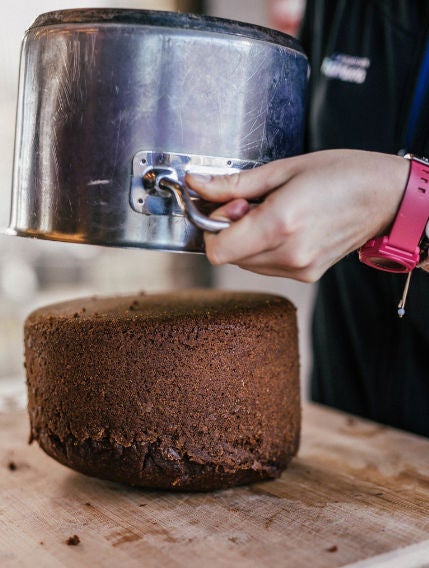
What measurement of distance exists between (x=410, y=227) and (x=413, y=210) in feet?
0.06

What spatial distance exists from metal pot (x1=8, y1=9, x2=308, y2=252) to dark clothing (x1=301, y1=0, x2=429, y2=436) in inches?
16.8

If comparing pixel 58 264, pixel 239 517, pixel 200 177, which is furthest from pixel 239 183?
pixel 58 264

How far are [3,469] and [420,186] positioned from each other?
2.22ft

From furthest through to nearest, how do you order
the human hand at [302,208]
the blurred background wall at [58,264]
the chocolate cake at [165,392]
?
1. the blurred background wall at [58,264]
2. the chocolate cake at [165,392]
3. the human hand at [302,208]

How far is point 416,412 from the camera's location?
1155mm

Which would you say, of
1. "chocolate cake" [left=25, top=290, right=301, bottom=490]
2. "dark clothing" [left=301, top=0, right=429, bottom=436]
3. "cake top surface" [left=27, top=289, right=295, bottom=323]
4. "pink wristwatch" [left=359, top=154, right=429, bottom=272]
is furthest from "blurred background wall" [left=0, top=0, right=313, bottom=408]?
"pink wristwatch" [left=359, top=154, right=429, bottom=272]

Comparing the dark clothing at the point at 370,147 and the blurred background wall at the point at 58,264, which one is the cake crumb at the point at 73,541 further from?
the blurred background wall at the point at 58,264

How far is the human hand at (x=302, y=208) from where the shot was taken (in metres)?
0.67

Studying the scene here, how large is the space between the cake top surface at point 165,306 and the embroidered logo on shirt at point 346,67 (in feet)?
1.36

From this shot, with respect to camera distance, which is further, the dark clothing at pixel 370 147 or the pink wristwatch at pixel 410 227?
the dark clothing at pixel 370 147

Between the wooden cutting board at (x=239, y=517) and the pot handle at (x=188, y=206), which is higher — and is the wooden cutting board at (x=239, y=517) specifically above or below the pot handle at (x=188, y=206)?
below

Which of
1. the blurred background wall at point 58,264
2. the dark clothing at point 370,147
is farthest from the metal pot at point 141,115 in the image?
the blurred background wall at point 58,264

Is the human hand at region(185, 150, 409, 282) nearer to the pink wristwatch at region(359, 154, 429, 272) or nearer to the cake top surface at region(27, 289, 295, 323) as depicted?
the pink wristwatch at region(359, 154, 429, 272)

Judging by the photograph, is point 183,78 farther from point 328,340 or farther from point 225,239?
point 328,340
